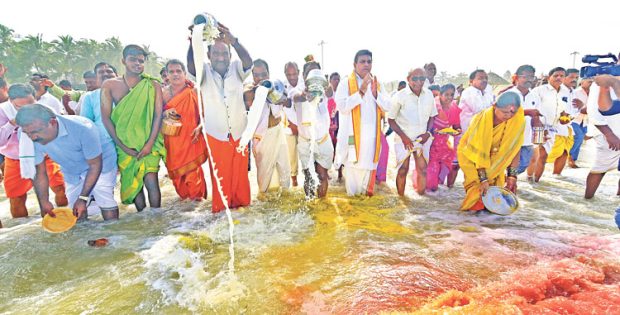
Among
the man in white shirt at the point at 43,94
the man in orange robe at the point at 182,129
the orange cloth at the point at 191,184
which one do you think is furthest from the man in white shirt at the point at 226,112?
the man in white shirt at the point at 43,94

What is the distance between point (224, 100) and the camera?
13.0ft

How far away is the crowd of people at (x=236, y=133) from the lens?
3510 mm

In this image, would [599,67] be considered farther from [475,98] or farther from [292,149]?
[292,149]

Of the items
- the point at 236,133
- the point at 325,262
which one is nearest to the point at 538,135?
the point at 325,262

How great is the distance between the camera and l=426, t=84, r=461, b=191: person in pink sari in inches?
193

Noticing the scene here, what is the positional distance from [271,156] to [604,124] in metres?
3.88

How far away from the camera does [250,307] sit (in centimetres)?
216

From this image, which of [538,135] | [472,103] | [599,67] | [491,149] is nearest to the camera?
[599,67]

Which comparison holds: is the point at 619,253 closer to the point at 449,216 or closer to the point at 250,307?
the point at 449,216

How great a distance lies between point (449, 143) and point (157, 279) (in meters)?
4.18

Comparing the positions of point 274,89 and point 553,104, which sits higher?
point 274,89

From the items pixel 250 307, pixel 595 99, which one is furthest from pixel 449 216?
pixel 250 307

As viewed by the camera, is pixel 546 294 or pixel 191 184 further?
pixel 191 184

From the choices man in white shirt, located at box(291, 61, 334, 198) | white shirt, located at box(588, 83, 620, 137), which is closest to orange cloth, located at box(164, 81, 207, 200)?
man in white shirt, located at box(291, 61, 334, 198)
